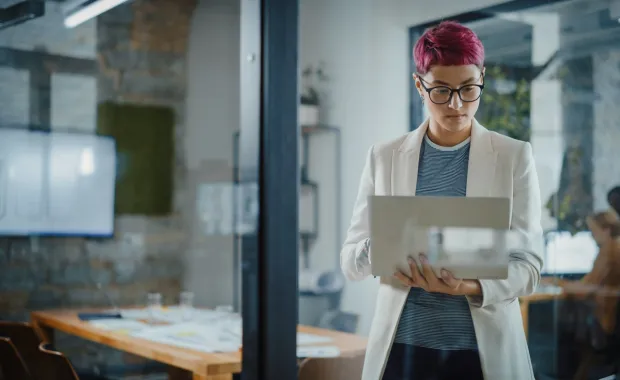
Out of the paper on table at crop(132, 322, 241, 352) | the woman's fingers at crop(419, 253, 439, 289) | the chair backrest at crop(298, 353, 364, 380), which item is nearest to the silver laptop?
the woman's fingers at crop(419, 253, 439, 289)

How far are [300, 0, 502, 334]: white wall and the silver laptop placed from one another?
226mm

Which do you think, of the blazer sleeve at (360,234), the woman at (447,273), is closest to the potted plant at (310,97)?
the blazer sleeve at (360,234)

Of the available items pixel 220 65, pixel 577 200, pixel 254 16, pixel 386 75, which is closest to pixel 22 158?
pixel 220 65

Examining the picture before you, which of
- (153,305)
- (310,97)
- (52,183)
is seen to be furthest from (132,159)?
(310,97)

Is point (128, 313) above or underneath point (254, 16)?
underneath

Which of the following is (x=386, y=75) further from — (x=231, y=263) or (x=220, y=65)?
(x=231, y=263)

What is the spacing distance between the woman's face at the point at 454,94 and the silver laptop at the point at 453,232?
0.21 m

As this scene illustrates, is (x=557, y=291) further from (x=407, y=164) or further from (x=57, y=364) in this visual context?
(x=57, y=364)

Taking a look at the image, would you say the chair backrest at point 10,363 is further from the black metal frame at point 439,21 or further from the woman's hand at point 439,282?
the black metal frame at point 439,21

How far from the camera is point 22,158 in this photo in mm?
2580

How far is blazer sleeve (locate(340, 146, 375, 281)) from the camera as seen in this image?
198cm

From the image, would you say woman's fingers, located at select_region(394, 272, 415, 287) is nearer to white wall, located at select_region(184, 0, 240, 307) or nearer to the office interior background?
the office interior background

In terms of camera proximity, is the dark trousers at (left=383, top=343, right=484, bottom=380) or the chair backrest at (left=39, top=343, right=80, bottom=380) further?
the chair backrest at (left=39, top=343, right=80, bottom=380)

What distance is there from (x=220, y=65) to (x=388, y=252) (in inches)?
46.6
